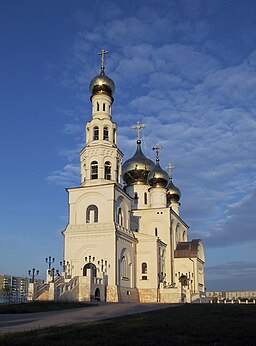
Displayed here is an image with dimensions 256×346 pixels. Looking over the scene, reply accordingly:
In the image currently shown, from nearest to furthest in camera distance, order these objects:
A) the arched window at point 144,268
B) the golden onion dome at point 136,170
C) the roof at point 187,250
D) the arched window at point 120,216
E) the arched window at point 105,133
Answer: the arched window at point 120,216, the arched window at point 105,133, the arched window at point 144,268, the roof at point 187,250, the golden onion dome at point 136,170

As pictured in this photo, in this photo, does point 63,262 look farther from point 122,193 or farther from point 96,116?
point 96,116

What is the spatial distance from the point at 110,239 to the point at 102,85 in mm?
14776

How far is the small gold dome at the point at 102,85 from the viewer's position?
131 ft

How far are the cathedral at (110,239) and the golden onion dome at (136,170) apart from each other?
15.0 feet

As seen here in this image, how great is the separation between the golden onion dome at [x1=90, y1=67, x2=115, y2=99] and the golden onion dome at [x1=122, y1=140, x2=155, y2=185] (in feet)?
40.3

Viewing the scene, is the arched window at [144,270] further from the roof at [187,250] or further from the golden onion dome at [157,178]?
the golden onion dome at [157,178]

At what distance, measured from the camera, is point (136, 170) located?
50.5 m

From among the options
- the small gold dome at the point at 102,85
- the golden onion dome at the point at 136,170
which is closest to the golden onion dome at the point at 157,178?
the golden onion dome at the point at 136,170

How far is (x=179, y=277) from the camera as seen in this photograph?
47156 millimetres

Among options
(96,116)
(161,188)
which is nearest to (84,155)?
(96,116)

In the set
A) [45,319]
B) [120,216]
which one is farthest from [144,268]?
[45,319]

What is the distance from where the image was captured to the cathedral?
33812 millimetres

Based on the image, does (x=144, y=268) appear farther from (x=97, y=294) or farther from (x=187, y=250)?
(x=187, y=250)

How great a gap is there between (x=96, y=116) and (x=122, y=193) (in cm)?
761
